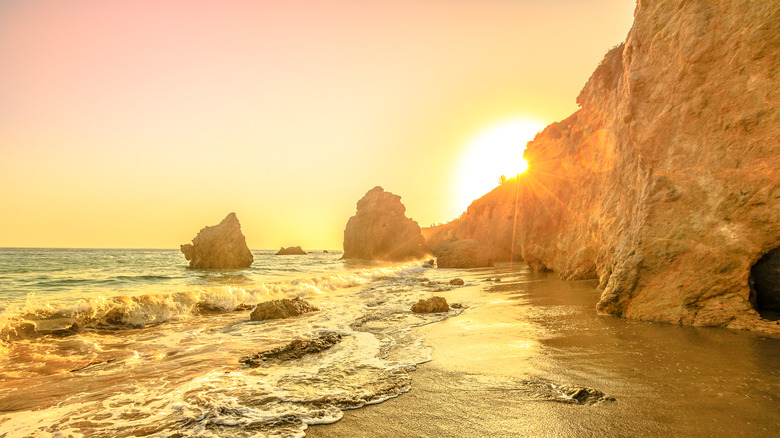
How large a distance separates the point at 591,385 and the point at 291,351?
413 centimetres

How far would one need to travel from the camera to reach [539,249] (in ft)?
71.7

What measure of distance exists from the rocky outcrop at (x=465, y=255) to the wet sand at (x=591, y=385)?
25.9 metres

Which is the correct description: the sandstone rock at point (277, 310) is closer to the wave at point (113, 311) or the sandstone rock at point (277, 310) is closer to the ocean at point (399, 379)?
the ocean at point (399, 379)

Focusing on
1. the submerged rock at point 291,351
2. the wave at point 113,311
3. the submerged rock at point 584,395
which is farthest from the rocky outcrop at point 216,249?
the submerged rock at point 584,395

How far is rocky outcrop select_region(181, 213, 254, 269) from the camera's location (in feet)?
99.7

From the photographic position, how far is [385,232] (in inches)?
2085

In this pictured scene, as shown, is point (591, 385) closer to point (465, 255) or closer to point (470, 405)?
point (470, 405)

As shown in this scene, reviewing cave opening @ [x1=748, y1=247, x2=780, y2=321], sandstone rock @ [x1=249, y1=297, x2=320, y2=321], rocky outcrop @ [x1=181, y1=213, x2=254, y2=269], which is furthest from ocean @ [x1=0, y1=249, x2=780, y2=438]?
rocky outcrop @ [x1=181, y1=213, x2=254, y2=269]

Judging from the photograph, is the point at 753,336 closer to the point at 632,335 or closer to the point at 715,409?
the point at 632,335

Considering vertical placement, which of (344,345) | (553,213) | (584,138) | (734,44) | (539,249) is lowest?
(344,345)

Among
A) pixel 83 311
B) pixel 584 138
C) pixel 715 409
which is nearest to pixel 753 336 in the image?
pixel 715 409

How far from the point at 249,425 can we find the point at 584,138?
64.1ft

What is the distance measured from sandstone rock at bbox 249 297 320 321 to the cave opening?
948 cm

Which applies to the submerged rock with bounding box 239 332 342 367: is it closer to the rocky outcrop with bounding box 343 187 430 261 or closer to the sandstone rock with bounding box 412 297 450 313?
the sandstone rock with bounding box 412 297 450 313
